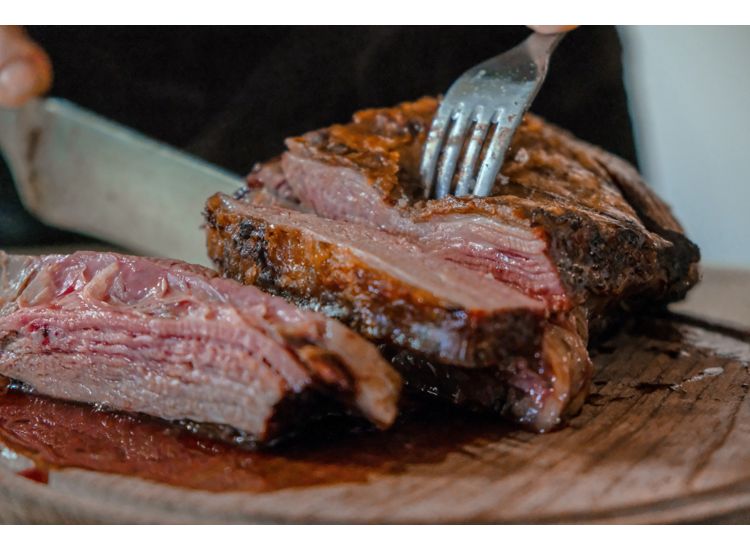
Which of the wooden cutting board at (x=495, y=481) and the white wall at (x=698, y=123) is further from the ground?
the white wall at (x=698, y=123)

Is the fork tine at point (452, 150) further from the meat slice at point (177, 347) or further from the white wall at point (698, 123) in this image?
the white wall at point (698, 123)

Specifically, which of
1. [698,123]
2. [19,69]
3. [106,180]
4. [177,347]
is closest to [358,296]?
[177,347]

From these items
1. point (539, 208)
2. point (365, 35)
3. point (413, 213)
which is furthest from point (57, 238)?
point (539, 208)

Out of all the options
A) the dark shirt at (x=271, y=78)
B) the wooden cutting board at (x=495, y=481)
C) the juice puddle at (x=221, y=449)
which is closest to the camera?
the wooden cutting board at (x=495, y=481)

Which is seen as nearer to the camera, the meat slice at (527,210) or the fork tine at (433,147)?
the meat slice at (527,210)

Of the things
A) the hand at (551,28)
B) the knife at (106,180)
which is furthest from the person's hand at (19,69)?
the hand at (551,28)

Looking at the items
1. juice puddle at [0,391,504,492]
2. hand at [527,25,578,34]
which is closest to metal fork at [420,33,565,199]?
hand at [527,25,578,34]

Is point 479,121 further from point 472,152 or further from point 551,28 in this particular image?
point 551,28

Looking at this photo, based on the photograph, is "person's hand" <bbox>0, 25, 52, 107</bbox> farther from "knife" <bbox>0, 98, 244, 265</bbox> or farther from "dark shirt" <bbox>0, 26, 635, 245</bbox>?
"dark shirt" <bbox>0, 26, 635, 245</bbox>
